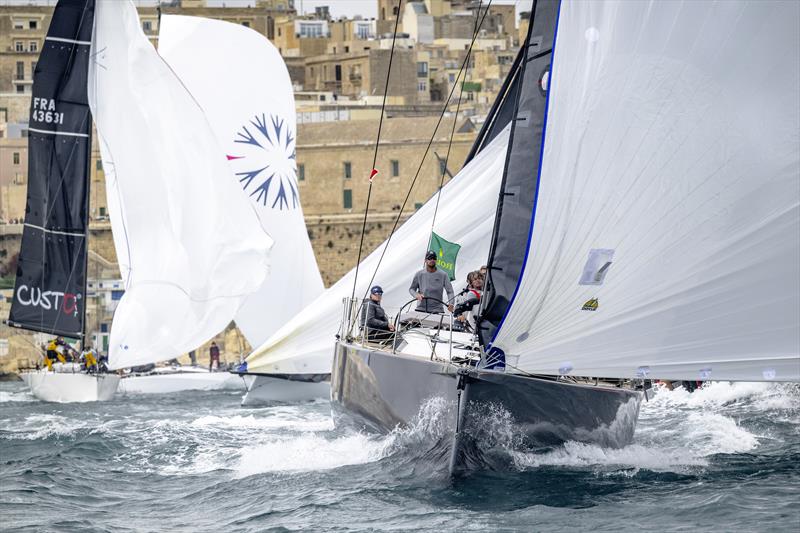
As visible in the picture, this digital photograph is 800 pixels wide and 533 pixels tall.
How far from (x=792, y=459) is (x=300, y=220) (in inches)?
→ 517

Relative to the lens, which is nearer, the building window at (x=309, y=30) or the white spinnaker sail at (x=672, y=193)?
the white spinnaker sail at (x=672, y=193)

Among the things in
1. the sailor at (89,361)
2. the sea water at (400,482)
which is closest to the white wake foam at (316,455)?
the sea water at (400,482)

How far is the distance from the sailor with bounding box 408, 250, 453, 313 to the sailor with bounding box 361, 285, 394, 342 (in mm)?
382

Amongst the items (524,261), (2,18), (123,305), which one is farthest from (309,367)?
(2,18)

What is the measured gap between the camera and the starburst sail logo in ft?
79.6

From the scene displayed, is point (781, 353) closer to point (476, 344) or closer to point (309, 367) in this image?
point (476, 344)

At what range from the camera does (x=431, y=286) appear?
13047 millimetres

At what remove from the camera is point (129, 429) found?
57.1ft

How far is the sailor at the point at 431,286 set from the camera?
1300 centimetres

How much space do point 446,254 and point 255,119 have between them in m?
10.4

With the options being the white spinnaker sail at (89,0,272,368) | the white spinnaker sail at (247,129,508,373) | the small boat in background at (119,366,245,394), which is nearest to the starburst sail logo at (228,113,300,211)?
the white spinnaker sail at (89,0,272,368)

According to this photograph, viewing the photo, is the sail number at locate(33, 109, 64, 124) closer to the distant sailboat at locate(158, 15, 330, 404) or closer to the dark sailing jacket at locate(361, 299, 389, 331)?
the distant sailboat at locate(158, 15, 330, 404)

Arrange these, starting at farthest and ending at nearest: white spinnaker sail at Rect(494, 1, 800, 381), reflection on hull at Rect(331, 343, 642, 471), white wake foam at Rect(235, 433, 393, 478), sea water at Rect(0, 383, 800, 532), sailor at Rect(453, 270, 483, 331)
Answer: white wake foam at Rect(235, 433, 393, 478) → sailor at Rect(453, 270, 483, 331) → reflection on hull at Rect(331, 343, 642, 471) → sea water at Rect(0, 383, 800, 532) → white spinnaker sail at Rect(494, 1, 800, 381)

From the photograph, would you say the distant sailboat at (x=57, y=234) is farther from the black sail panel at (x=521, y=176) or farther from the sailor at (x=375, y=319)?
the black sail panel at (x=521, y=176)
